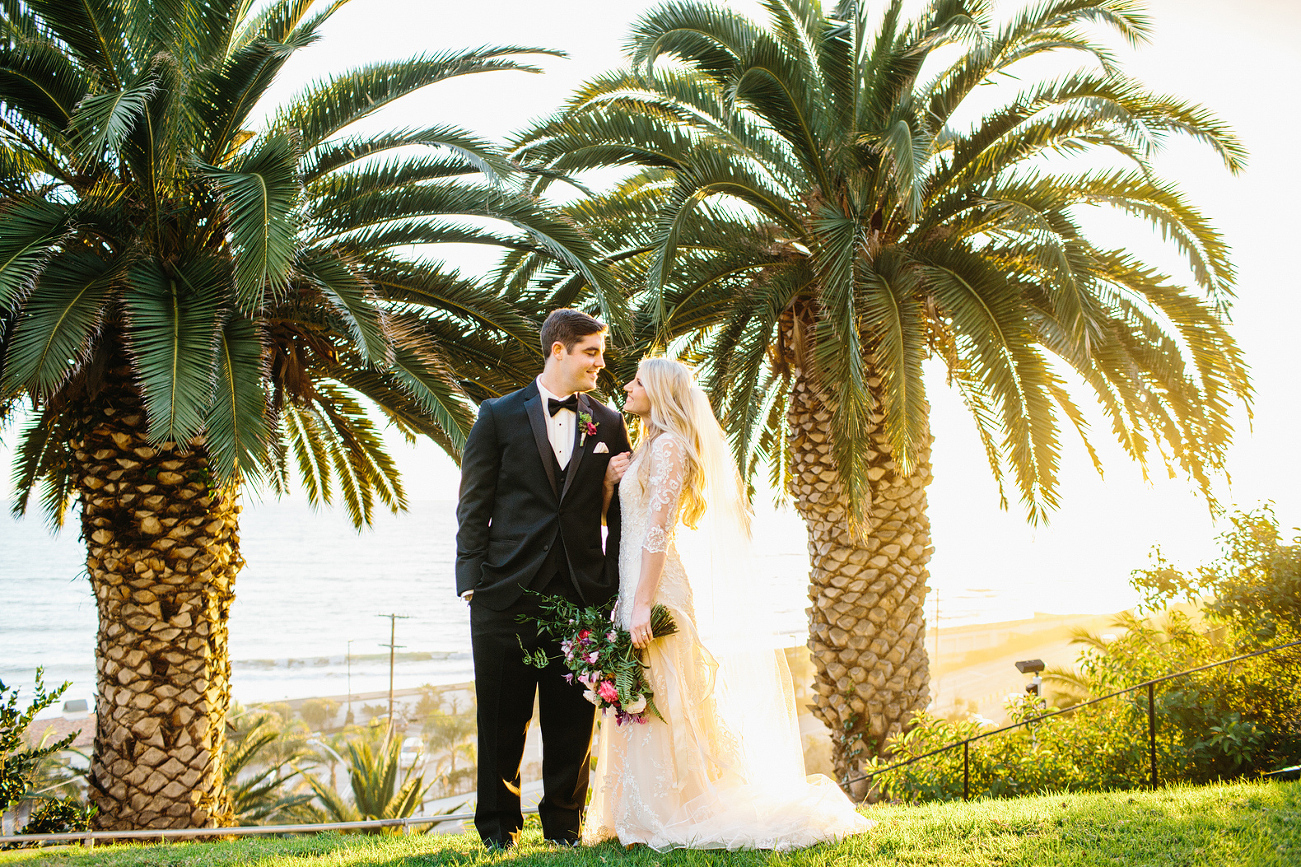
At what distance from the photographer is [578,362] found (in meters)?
4.14

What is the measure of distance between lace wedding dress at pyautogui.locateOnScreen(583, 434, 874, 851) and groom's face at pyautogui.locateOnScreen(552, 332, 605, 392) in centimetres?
48

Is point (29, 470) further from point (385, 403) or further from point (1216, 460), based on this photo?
point (1216, 460)

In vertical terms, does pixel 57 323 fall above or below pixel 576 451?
above

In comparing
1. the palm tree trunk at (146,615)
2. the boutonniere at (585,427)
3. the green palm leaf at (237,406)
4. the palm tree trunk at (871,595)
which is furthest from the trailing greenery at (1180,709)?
the palm tree trunk at (146,615)

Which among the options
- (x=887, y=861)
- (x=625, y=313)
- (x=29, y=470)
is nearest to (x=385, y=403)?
(x=625, y=313)

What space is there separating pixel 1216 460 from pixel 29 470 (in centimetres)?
1214

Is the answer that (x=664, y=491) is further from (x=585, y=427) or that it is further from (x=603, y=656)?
→ (x=603, y=656)

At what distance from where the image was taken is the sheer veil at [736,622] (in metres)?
4.13

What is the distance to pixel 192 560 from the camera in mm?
7574

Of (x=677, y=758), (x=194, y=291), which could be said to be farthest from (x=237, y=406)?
(x=677, y=758)

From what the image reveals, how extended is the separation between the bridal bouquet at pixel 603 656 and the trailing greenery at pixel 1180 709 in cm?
448

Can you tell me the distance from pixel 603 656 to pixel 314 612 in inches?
2530

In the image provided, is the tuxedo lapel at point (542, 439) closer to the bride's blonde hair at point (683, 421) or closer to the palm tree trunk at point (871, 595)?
the bride's blonde hair at point (683, 421)

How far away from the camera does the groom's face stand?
414cm
